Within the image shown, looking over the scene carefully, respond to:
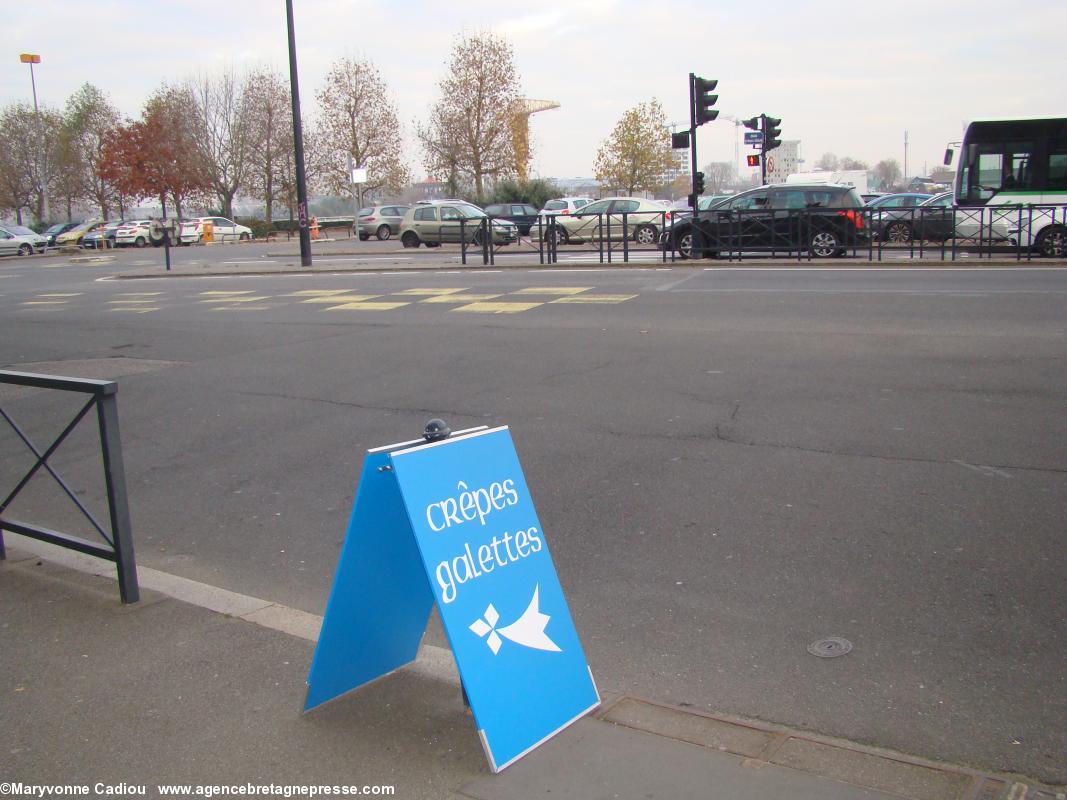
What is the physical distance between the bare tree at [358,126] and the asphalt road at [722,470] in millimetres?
54576

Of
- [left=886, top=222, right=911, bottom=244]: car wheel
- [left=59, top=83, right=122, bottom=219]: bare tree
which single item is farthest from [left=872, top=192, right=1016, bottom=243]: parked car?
[left=59, top=83, right=122, bottom=219]: bare tree

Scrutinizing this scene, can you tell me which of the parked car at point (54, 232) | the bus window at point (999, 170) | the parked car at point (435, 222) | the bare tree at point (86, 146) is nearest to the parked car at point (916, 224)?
the bus window at point (999, 170)

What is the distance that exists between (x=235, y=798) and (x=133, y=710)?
0.80 meters

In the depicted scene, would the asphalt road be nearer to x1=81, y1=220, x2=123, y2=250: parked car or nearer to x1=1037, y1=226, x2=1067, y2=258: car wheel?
x1=1037, y1=226, x2=1067, y2=258: car wheel

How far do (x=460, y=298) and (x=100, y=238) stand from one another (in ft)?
143

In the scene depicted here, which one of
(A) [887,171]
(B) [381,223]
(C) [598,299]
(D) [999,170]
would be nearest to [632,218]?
(D) [999,170]

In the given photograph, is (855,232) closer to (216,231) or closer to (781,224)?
(781,224)

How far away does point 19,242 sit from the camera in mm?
49125

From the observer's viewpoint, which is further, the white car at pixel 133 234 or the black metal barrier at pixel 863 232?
the white car at pixel 133 234

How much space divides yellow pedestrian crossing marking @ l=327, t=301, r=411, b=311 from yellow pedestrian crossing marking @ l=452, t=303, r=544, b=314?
4.45 ft

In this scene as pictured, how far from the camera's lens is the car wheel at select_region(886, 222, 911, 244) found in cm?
2534

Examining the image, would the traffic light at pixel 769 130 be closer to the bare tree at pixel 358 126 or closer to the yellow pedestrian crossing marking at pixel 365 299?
the yellow pedestrian crossing marking at pixel 365 299

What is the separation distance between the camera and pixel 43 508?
7.03 metres

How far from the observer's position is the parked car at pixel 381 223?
46.8 metres
